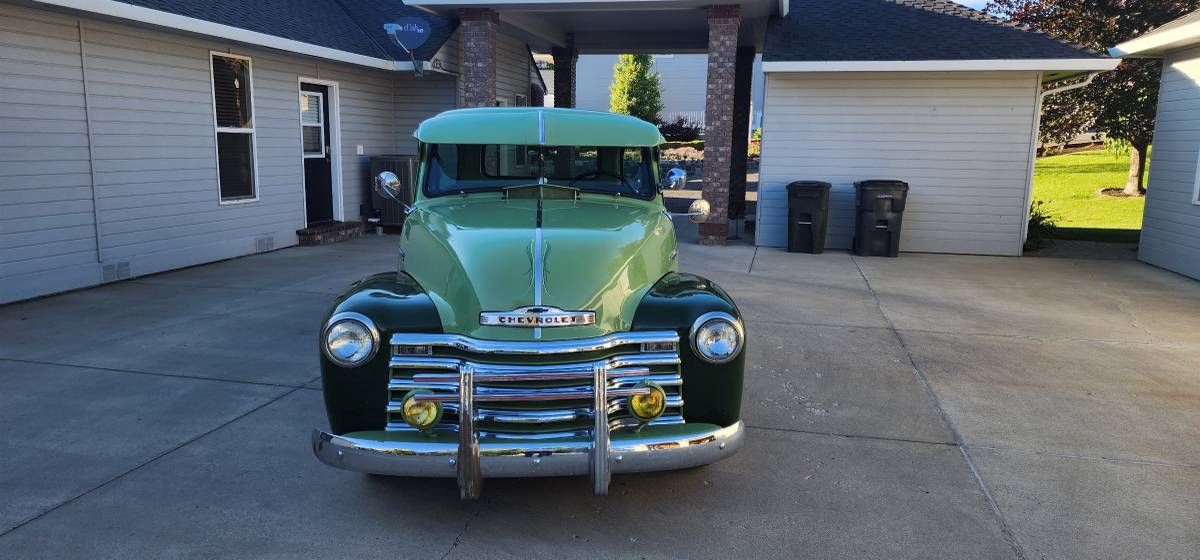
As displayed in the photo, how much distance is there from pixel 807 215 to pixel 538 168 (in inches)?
315

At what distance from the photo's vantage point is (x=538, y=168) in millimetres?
4816

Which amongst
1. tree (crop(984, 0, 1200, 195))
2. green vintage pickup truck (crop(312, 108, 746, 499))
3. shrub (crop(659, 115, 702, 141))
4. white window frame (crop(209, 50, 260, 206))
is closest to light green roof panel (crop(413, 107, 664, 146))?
green vintage pickup truck (crop(312, 108, 746, 499))

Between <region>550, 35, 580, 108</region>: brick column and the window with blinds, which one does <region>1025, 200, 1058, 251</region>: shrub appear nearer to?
<region>550, 35, 580, 108</region>: brick column

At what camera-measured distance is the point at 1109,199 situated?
65.6ft

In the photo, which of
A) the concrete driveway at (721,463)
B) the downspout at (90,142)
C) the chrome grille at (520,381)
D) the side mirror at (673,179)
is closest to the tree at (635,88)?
the downspout at (90,142)

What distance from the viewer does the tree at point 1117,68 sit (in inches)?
640

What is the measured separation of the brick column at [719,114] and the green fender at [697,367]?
28.7ft

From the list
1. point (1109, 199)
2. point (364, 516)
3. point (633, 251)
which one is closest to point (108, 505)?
point (364, 516)

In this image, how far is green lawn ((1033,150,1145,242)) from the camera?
15.5 metres

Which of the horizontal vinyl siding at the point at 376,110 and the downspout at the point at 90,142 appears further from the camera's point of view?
the horizontal vinyl siding at the point at 376,110

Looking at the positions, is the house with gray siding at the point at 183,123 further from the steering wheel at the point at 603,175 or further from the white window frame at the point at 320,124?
the steering wheel at the point at 603,175

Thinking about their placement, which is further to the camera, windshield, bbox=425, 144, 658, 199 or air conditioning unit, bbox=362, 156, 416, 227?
air conditioning unit, bbox=362, 156, 416, 227

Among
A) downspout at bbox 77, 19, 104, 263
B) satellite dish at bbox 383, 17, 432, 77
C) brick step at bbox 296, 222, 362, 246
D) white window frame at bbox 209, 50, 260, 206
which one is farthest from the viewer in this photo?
satellite dish at bbox 383, 17, 432, 77

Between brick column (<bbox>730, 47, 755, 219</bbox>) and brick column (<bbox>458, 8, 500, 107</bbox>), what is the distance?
5.34 metres
